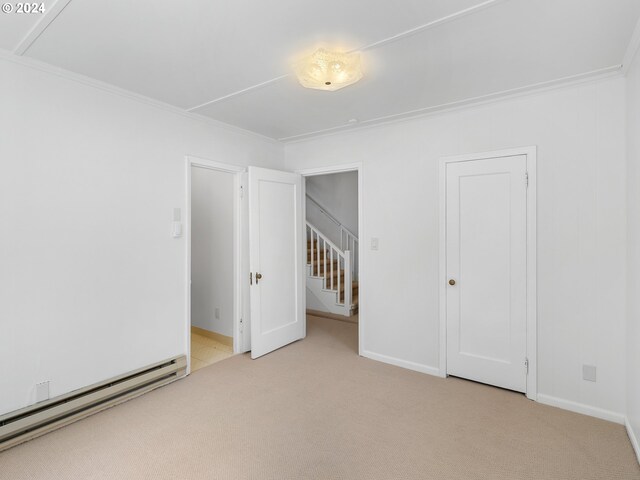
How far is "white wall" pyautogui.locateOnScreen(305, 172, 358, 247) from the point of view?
6.41 meters

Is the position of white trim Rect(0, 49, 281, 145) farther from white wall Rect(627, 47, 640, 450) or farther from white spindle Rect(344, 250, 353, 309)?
white wall Rect(627, 47, 640, 450)

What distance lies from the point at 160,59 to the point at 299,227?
2343 millimetres

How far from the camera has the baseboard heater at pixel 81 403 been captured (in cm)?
214

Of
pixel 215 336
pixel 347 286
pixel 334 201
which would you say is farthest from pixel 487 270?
pixel 334 201

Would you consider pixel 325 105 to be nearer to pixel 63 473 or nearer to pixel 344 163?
pixel 344 163

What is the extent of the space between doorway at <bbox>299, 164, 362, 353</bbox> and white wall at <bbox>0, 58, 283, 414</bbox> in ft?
8.75

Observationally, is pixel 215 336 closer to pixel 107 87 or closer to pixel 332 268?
pixel 332 268

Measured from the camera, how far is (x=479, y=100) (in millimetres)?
2822

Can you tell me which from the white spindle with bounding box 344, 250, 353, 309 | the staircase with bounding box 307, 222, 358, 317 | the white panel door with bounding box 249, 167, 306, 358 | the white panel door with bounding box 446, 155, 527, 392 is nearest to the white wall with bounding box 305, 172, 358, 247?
the staircase with bounding box 307, 222, 358, 317

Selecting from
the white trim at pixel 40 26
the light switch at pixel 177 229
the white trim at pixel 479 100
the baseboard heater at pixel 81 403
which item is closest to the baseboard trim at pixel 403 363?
the baseboard heater at pixel 81 403

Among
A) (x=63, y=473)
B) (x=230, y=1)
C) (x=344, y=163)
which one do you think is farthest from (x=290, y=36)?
(x=63, y=473)

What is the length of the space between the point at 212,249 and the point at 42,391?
216 centimetres

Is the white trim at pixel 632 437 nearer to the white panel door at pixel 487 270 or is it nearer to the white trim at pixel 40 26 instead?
the white panel door at pixel 487 270

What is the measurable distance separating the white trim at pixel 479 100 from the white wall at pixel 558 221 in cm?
5
